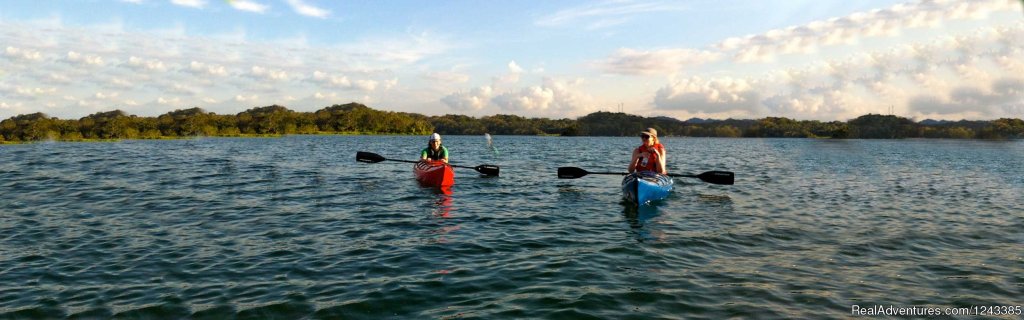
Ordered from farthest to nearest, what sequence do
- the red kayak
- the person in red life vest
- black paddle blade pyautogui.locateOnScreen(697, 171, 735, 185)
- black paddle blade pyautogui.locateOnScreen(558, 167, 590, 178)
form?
black paddle blade pyautogui.locateOnScreen(558, 167, 590, 178), the red kayak, black paddle blade pyautogui.locateOnScreen(697, 171, 735, 185), the person in red life vest

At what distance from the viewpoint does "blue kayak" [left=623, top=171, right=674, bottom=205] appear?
643 inches

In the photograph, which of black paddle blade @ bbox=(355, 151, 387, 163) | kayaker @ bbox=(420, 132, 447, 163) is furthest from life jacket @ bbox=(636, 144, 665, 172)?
black paddle blade @ bbox=(355, 151, 387, 163)

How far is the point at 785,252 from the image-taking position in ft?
35.1

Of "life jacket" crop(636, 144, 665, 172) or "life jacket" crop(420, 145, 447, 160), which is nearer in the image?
"life jacket" crop(636, 144, 665, 172)

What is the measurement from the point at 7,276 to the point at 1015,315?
50.0 feet

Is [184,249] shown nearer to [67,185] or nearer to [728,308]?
[728,308]

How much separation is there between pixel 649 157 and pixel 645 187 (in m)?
2.19

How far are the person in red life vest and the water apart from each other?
1.43 metres

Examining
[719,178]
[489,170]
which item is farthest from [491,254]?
[489,170]

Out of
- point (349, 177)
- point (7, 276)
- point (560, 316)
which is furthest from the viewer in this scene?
point (349, 177)

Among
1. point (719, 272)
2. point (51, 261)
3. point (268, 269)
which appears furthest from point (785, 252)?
point (51, 261)

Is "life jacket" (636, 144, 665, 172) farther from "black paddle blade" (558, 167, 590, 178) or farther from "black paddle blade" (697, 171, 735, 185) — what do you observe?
"black paddle blade" (558, 167, 590, 178)

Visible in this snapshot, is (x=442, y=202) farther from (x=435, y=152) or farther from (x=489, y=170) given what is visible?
(x=489, y=170)

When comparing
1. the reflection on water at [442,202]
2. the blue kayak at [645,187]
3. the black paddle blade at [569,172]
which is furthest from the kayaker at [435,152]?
the blue kayak at [645,187]
